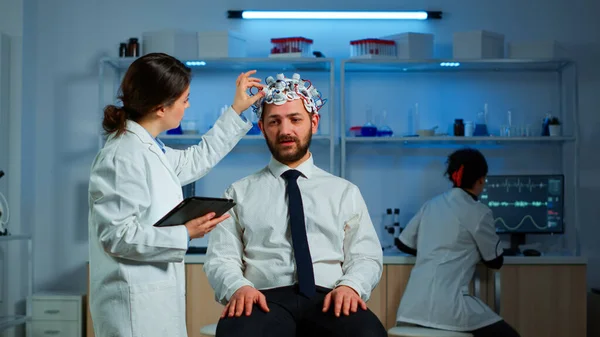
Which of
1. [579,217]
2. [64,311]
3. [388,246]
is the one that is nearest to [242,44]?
[388,246]

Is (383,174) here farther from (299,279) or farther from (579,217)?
(299,279)

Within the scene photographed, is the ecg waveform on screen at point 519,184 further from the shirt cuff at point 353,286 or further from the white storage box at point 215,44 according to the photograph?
the shirt cuff at point 353,286

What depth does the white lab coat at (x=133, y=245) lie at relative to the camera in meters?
1.93

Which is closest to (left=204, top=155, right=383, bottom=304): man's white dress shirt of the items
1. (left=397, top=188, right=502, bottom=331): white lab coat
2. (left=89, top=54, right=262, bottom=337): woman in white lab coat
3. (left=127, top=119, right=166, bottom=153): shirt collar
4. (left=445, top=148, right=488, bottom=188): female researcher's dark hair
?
(left=89, top=54, right=262, bottom=337): woman in white lab coat

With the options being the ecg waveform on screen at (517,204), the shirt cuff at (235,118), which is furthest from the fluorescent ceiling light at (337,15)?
the shirt cuff at (235,118)

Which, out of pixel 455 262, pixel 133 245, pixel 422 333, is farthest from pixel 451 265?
pixel 133 245

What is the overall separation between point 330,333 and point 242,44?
310cm

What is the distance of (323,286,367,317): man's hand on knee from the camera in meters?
2.02

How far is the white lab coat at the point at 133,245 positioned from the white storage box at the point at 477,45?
3065 millimetres

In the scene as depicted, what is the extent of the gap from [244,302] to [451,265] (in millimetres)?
1861

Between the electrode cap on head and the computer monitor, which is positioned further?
the computer monitor

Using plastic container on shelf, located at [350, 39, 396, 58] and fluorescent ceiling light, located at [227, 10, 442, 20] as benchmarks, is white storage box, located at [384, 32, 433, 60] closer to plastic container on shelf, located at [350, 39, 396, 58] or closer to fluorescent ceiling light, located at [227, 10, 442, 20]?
plastic container on shelf, located at [350, 39, 396, 58]

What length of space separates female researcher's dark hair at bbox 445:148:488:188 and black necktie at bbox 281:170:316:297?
5.77 feet

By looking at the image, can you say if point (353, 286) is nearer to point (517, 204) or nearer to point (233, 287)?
point (233, 287)
